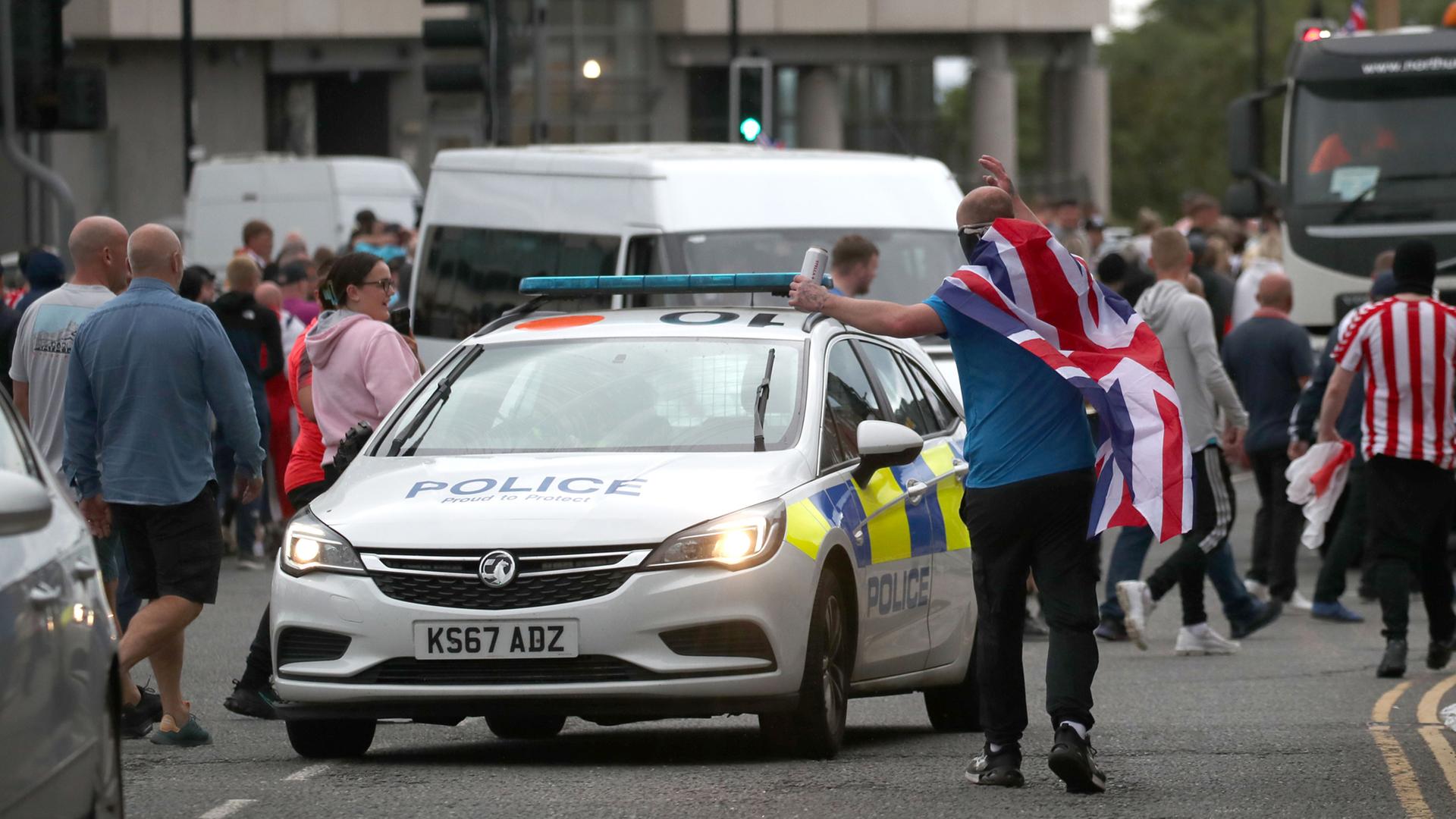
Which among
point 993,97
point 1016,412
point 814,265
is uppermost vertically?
point 993,97

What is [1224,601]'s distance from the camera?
1418cm

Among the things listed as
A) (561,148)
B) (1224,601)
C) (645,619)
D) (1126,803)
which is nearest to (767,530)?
(645,619)

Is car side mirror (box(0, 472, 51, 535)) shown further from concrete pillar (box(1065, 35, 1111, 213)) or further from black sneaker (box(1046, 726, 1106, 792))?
concrete pillar (box(1065, 35, 1111, 213))

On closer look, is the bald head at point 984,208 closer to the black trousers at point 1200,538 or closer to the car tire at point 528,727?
the car tire at point 528,727

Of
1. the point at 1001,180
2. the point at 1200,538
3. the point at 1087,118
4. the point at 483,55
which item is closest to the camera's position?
the point at 1001,180

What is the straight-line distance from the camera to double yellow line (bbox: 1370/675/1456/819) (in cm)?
775

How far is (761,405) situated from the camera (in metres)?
8.82

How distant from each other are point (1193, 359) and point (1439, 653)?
2.26 meters

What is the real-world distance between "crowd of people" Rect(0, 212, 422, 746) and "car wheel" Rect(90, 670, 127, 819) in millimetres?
2579

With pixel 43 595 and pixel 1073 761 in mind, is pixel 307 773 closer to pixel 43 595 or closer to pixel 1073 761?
pixel 1073 761

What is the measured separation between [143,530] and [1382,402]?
5559 millimetres

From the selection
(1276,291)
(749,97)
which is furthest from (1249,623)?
(749,97)

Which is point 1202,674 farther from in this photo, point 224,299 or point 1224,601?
point 224,299

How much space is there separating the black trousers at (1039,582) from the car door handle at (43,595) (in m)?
3.17
